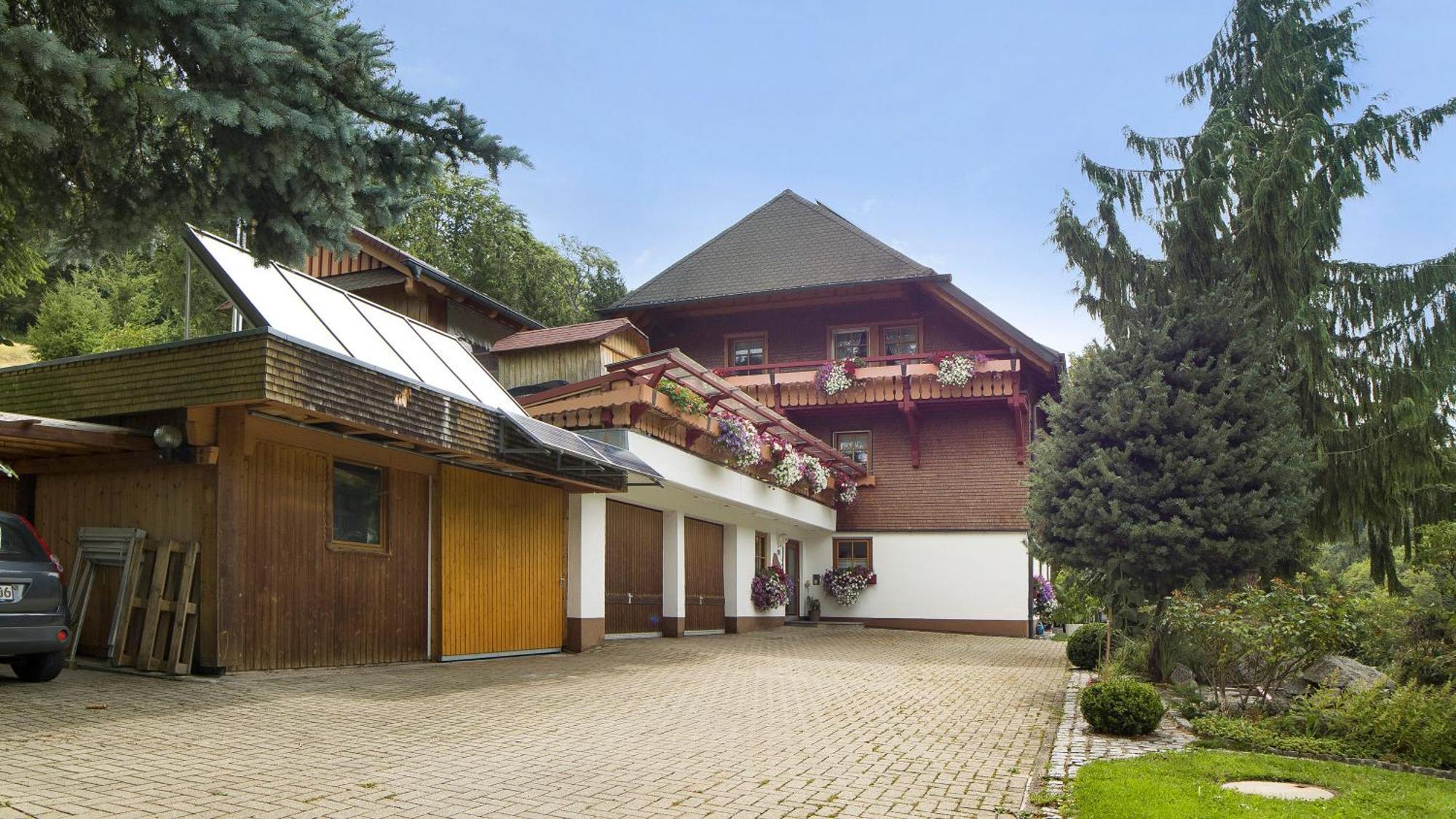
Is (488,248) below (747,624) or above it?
above

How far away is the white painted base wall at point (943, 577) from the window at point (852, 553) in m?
0.14

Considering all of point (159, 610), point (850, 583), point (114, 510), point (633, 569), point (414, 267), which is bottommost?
point (850, 583)

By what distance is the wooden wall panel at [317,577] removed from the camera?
11289 millimetres

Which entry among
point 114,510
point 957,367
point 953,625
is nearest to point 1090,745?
point 114,510

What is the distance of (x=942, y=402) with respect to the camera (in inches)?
1129

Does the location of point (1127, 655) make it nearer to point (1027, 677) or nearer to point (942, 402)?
point (1027, 677)

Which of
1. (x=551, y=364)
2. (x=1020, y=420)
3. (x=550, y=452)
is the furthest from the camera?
(x=1020, y=420)

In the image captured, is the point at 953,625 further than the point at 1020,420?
Yes

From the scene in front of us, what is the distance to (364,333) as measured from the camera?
44.3 ft

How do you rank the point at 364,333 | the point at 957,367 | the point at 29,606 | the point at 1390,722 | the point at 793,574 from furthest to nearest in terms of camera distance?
the point at 793,574, the point at 957,367, the point at 364,333, the point at 29,606, the point at 1390,722

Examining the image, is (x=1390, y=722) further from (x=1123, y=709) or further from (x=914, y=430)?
(x=914, y=430)

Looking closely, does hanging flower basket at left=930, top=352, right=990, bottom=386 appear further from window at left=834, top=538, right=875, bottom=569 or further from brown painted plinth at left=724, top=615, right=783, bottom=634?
brown painted plinth at left=724, top=615, right=783, bottom=634

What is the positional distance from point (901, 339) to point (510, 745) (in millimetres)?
22708

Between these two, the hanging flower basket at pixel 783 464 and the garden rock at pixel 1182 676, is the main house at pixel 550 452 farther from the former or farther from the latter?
the garden rock at pixel 1182 676
